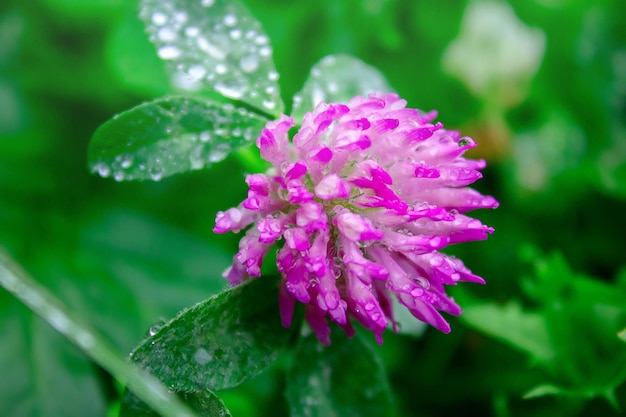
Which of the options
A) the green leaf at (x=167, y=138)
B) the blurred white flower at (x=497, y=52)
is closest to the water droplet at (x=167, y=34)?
the green leaf at (x=167, y=138)

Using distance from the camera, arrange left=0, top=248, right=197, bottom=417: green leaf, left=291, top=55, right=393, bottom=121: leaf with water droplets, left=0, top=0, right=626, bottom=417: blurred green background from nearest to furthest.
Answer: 1. left=0, top=248, right=197, bottom=417: green leaf
2. left=291, top=55, right=393, bottom=121: leaf with water droplets
3. left=0, top=0, right=626, bottom=417: blurred green background

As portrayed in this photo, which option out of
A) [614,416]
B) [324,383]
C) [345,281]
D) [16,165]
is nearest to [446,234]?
[345,281]

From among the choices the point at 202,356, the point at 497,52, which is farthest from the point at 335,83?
the point at 497,52

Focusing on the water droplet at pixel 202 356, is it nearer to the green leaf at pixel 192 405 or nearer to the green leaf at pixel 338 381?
the green leaf at pixel 192 405

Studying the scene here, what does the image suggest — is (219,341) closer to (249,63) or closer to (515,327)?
(249,63)

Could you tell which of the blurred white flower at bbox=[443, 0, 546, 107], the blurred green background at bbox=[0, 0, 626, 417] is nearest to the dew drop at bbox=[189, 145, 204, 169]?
the blurred green background at bbox=[0, 0, 626, 417]

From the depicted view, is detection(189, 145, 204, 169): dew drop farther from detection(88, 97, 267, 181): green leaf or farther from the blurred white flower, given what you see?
the blurred white flower

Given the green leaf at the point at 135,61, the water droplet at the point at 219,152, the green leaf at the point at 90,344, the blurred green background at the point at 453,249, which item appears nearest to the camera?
the green leaf at the point at 90,344

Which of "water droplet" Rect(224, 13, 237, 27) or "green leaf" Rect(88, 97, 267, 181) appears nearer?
"green leaf" Rect(88, 97, 267, 181)
